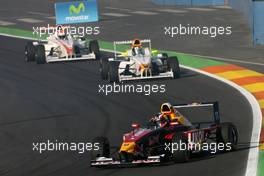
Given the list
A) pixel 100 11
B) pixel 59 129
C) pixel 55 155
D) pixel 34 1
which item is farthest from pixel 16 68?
pixel 34 1

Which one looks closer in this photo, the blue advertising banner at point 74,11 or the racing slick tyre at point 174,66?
the racing slick tyre at point 174,66

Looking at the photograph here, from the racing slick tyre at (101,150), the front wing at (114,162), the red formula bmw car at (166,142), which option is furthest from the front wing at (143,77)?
the front wing at (114,162)

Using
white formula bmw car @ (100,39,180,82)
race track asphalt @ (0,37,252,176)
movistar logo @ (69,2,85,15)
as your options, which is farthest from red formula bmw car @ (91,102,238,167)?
movistar logo @ (69,2,85,15)

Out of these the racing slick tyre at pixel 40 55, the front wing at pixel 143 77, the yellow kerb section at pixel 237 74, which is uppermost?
the racing slick tyre at pixel 40 55

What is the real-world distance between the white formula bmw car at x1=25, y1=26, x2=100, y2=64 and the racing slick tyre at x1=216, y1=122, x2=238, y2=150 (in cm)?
1482

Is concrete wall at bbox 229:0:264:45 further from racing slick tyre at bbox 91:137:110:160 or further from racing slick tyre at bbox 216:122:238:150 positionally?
racing slick tyre at bbox 91:137:110:160

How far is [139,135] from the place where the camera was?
17453 millimetres

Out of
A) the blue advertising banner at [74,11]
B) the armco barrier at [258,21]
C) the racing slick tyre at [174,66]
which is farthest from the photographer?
the blue advertising banner at [74,11]

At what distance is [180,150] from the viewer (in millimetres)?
16688

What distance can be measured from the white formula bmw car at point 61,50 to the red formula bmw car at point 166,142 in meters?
14.4

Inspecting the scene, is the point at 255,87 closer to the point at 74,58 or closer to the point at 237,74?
the point at 237,74

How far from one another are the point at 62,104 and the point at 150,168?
782 cm

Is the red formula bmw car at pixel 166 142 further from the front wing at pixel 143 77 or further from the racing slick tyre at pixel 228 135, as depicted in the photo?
the front wing at pixel 143 77

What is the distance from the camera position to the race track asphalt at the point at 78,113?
1675 centimetres
